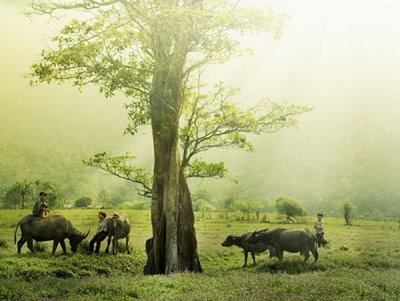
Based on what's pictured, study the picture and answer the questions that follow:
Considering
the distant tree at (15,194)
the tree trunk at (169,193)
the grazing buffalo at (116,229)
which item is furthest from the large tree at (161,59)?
the distant tree at (15,194)

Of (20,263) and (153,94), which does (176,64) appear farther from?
(20,263)

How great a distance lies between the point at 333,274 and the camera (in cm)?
1989

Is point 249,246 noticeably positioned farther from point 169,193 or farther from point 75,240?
point 75,240

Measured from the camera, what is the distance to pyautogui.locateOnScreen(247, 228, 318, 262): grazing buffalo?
2703 cm

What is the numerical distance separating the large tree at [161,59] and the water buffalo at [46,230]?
611 cm

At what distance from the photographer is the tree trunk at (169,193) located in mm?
24125

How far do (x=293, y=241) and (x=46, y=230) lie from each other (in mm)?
13647

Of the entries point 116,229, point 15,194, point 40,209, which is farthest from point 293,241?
point 15,194

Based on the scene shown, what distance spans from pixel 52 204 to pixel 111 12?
109810 millimetres

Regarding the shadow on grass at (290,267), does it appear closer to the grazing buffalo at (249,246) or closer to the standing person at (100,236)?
the grazing buffalo at (249,246)

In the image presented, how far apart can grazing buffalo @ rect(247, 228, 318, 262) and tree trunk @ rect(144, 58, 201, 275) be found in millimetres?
4930

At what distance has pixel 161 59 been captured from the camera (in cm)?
2330

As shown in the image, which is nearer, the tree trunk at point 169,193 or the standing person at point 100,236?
the tree trunk at point 169,193

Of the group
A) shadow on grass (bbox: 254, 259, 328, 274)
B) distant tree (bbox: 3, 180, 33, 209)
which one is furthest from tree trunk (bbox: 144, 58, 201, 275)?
distant tree (bbox: 3, 180, 33, 209)
